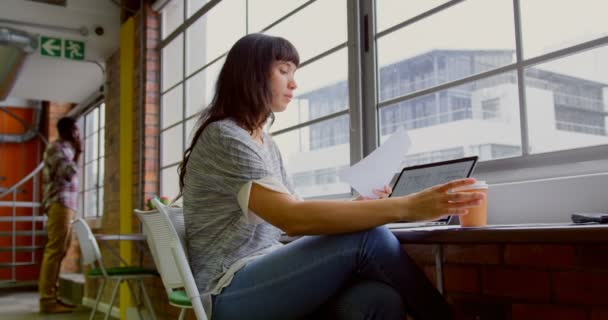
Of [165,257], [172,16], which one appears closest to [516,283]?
[165,257]

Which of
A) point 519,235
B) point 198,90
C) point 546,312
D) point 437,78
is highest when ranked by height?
point 198,90

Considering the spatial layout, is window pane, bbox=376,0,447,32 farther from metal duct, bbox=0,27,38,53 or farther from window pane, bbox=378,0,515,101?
metal duct, bbox=0,27,38,53

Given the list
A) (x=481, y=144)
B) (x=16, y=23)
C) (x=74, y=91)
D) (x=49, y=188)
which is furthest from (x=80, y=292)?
(x=481, y=144)

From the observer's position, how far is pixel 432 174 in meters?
1.59

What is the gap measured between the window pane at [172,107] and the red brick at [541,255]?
3102 mm

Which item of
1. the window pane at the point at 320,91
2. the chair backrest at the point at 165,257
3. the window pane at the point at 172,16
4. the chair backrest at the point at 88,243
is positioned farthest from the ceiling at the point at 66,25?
the chair backrest at the point at 165,257

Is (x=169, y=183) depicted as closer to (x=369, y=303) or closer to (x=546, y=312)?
(x=546, y=312)

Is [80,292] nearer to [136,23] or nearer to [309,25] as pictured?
[136,23]

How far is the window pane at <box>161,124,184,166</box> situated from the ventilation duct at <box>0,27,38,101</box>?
146 centimetres

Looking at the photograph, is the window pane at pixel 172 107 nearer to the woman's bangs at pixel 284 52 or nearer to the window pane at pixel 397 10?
the window pane at pixel 397 10

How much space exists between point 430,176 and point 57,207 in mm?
4512

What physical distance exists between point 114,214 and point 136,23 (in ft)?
5.33

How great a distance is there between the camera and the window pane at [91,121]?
725 centimetres

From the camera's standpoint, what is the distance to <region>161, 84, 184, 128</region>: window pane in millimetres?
4445
